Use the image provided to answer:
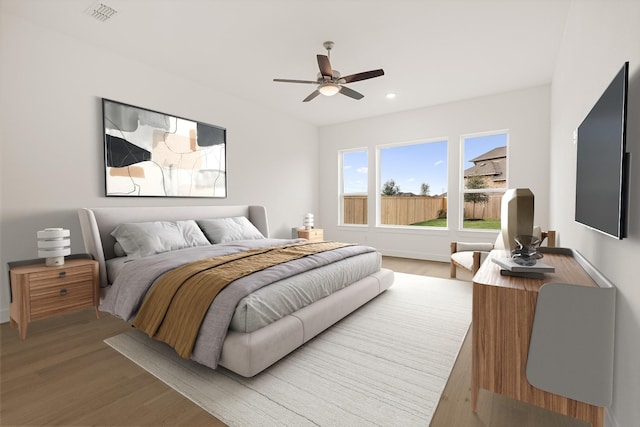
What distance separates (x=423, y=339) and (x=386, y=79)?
3.34 m

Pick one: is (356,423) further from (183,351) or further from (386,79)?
(386,79)

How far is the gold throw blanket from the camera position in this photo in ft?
6.45

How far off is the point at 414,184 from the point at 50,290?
5.50 meters

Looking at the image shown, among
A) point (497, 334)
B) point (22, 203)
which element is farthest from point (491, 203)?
point (22, 203)

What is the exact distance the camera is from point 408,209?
604 centimetres

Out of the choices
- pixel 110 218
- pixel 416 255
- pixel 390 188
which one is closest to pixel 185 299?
pixel 110 218

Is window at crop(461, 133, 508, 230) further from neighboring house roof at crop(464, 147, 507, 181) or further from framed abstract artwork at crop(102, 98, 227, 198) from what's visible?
framed abstract artwork at crop(102, 98, 227, 198)

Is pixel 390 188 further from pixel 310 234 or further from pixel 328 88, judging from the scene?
pixel 328 88

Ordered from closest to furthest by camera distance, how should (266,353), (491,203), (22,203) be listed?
(266,353) → (22,203) → (491,203)

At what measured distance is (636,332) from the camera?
1.14 m

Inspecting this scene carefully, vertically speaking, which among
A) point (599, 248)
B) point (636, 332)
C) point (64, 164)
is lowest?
point (636, 332)

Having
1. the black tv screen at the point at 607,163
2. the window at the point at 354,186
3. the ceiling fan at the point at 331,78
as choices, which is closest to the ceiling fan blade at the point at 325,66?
the ceiling fan at the point at 331,78

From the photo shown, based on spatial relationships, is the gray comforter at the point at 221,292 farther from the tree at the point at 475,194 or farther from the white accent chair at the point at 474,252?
the tree at the point at 475,194

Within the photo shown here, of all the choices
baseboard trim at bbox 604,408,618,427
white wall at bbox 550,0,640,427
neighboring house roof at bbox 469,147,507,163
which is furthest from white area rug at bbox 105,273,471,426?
neighboring house roof at bbox 469,147,507,163
